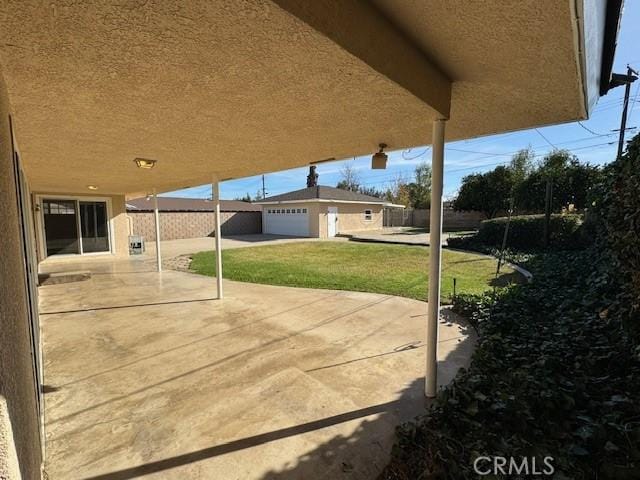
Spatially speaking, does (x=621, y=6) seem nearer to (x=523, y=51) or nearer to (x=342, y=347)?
(x=523, y=51)

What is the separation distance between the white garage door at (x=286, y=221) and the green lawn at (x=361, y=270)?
26.4 ft

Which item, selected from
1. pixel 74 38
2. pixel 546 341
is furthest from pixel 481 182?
pixel 74 38

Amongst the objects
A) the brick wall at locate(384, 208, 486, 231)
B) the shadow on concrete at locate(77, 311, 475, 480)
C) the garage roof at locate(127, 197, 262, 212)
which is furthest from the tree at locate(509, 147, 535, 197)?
the shadow on concrete at locate(77, 311, 475, 480)

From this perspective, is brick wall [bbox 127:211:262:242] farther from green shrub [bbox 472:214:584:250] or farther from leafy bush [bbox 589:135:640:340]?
leafy bush [bbox 589:135:640:340]

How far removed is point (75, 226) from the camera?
1105 centimetres

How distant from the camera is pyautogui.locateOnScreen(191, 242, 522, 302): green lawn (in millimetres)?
7137

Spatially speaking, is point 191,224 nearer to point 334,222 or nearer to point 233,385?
point 334,222

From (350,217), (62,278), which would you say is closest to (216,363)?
(62,278)

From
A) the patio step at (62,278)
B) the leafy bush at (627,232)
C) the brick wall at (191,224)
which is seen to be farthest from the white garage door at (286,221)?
the leafy bush at (627,232)

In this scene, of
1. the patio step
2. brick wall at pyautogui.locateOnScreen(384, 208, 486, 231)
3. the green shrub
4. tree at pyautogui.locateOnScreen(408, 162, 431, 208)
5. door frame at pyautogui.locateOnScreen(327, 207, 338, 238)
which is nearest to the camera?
the patio step

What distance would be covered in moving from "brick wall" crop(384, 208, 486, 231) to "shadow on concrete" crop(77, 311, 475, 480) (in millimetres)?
26658

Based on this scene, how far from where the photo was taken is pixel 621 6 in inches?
92.7

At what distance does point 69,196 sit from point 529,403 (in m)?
13.2

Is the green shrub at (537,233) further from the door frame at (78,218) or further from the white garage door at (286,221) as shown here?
the door frame at (78,218)
